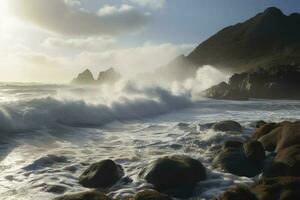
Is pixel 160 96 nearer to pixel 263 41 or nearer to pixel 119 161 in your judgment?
pixel 119 161

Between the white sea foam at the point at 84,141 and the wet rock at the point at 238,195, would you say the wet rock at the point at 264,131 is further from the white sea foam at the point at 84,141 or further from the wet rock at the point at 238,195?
the wet rock at the point at 238,195

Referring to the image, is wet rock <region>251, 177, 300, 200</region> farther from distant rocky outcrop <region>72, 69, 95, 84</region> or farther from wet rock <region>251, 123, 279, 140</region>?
distant rocky outcrop <region>72, 69, 95, 84</region>

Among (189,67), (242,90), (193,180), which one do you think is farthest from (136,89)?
(189,67)

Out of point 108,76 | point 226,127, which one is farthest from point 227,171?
point 108,76

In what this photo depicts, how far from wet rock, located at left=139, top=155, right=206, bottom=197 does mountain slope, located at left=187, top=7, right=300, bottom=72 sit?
89.3 meters

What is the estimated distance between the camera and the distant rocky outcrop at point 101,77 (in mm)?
109000

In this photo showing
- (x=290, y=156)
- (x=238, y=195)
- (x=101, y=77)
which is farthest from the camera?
(x=101, y=77)

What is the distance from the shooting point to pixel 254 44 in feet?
384

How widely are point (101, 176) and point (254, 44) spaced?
111 metres

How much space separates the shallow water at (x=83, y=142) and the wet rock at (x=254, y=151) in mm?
1147

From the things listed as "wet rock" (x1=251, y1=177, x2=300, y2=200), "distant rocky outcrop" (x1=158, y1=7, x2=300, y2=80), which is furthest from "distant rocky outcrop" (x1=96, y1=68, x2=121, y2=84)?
"wet rock" (x1=251, y1=177, x2=300, y2=200)

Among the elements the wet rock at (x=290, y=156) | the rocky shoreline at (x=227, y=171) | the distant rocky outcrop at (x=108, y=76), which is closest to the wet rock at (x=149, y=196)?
the rocky shoreline at (x=227, y=171)

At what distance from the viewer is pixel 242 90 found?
51719mm

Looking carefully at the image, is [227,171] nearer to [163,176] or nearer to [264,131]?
[163,176]
